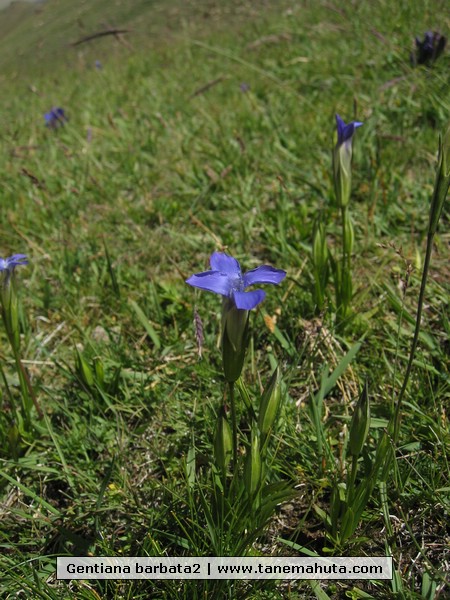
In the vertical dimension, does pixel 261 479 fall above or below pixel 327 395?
above

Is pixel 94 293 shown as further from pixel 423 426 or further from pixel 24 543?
pixel 423 426

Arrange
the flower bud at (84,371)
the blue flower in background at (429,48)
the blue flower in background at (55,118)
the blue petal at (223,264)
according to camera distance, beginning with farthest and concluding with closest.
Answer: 1. the blue flower in background at (55,118)
2. the blue flower in background at (429,48)
3. the flower bud at (84,371)
4. the blue petal at (223,264)

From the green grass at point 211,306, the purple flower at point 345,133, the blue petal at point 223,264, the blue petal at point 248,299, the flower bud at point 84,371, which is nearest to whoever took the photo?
the blue petal at point 248,299

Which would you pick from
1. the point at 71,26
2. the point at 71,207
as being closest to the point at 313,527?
the point at 71,207

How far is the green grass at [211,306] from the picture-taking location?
1.37m

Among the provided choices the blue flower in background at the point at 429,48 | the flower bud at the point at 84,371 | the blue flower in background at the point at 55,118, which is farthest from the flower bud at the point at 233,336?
the blue flower in background at the point at 55,118

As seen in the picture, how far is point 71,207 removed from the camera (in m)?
3.04

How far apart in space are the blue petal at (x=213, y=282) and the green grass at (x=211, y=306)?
54cm

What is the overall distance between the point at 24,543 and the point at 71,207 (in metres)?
2.10

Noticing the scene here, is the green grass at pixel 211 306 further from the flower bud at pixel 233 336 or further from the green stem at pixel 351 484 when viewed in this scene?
the flower bud at pixel 233 336
